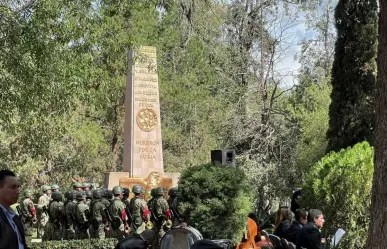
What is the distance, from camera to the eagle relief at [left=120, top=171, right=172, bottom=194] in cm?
2384

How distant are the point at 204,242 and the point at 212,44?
29.3 m

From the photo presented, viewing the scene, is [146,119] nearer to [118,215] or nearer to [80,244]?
[118,215]

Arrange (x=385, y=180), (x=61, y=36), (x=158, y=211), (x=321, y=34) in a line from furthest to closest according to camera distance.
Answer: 1. (x=321, y=34)
2. (x=158, y=211)
3. (x=61, y=36)
4. (x=385, y=180)

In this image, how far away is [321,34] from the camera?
134 feet

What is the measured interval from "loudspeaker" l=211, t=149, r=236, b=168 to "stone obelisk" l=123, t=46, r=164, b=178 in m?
10.6

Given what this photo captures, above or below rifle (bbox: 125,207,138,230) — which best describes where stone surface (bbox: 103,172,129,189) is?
above

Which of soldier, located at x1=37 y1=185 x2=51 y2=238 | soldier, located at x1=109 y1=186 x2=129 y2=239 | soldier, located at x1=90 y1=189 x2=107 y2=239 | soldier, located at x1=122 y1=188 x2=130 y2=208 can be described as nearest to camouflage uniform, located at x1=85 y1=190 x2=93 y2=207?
soldier, located at x1=90 y1=189 x2=107 y2=239

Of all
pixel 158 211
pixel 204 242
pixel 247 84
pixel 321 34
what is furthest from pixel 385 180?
pixel 321 34

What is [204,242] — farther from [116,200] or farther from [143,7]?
[116,200]

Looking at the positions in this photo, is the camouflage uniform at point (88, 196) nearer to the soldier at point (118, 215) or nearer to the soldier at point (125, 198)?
the soldier at point (125, 198)

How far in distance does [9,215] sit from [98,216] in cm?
1262

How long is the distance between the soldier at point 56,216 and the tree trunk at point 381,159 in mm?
13094

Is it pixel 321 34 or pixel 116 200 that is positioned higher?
pixel 321 34

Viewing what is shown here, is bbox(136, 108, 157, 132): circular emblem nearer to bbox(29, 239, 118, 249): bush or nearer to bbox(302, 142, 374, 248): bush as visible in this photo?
bbox(29, 239, 118, 249): bush
